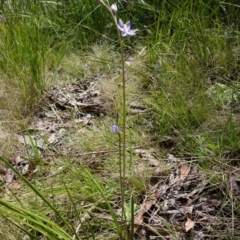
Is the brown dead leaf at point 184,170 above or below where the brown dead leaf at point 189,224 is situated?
above

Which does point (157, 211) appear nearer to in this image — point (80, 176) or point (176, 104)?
point (80, 176)

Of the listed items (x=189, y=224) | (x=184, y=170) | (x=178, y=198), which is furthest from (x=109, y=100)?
(x=189, y=224)

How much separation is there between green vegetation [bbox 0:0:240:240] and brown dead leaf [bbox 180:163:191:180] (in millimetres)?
31

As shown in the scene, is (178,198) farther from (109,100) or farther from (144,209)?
(109,100)

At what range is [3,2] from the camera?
2887 mm

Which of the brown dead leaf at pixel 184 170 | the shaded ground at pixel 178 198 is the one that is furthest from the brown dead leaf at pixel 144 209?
the brown dead leaf at pixel 184 170

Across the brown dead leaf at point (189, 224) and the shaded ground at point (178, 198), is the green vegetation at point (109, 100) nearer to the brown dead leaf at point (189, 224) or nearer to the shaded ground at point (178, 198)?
the shaded ground at point (178, 198)

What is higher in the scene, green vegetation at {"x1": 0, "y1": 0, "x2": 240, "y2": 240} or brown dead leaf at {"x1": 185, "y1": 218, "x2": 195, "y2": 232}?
green vegetation at {"x1": 0, "y1": 0, "x2": 240, "y2": 240}

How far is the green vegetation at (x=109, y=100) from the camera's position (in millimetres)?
1590

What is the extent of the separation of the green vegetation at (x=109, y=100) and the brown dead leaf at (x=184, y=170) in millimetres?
31

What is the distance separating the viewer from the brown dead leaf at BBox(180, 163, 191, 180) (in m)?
1.67

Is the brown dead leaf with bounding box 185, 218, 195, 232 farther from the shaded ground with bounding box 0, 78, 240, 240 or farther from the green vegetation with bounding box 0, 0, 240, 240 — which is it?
the green vegetation with bounding box 0, 0, 240, 240

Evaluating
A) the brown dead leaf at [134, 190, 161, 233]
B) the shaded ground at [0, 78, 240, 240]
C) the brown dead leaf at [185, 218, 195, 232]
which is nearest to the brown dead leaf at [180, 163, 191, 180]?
the shaded ground at [0, 78, 240, 240]

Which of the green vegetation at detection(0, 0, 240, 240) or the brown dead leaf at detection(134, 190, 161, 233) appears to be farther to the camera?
the green vegetation at detection(0, 0, 240, 240)
